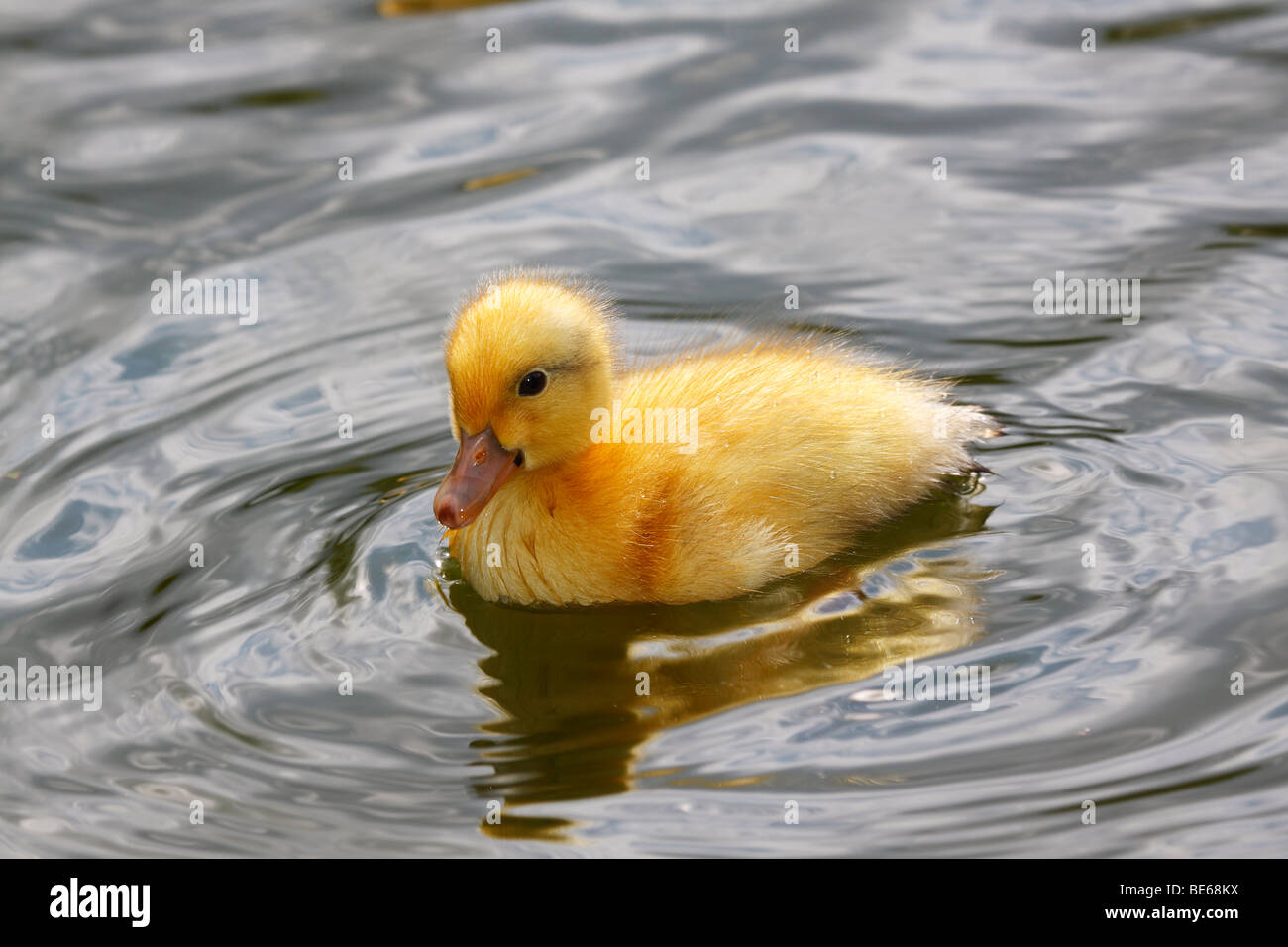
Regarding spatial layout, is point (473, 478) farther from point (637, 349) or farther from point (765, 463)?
point (637, 349)

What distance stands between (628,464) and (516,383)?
1.44 feet

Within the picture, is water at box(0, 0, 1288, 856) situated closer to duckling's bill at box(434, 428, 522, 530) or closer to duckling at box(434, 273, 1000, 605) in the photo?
duckling at box(434, 273, 1000, 605)

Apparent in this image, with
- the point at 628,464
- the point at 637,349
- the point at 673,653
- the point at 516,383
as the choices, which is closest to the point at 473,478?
A: the point at 516,383

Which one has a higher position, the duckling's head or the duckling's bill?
the duckling's head

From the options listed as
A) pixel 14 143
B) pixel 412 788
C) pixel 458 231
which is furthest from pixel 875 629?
pixel 14 143

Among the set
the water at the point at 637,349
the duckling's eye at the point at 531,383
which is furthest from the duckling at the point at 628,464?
the water at the point at 637,349

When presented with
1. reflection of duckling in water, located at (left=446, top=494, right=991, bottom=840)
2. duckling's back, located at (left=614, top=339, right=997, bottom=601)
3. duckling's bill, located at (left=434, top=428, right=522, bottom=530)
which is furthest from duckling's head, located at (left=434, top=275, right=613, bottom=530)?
reflection of duckling in water, located at (left=446, top=494, right=991, bottom=840)

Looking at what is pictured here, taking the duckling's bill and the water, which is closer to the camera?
the water

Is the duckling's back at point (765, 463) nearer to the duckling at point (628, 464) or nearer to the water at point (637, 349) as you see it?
the duckling at point (628, 464)

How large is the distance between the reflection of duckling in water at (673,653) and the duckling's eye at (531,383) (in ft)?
2.05

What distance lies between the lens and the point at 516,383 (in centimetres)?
442

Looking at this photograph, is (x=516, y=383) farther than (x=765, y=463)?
No

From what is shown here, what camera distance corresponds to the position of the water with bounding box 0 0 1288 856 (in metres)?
3.94

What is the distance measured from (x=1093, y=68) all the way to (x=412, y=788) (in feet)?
18.6
